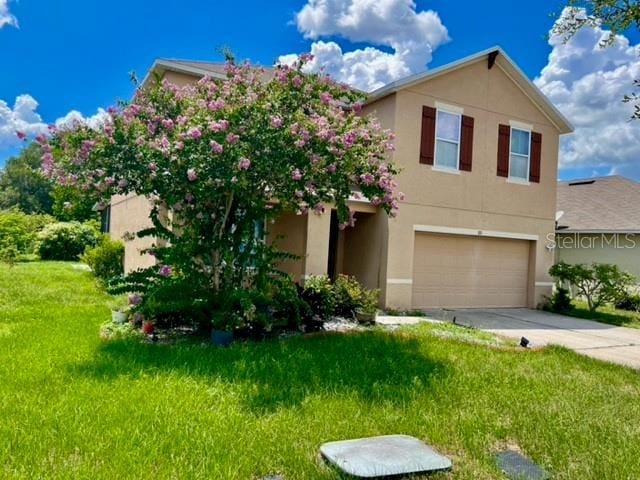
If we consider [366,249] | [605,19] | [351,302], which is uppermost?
[605,19]

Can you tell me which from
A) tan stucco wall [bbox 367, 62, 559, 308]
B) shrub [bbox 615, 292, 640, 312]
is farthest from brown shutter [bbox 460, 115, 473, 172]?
shrub [bbox 615, 292, 640, 312]

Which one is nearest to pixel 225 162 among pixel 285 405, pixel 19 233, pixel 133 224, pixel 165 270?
pixel 165 270

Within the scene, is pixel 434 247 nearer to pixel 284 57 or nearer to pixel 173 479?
pixel 284 57

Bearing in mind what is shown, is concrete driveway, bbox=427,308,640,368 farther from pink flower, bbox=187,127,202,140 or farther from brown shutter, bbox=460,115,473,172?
pink flower, bbox=187,127,202,140

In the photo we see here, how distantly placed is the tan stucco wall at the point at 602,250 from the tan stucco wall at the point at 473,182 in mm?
5000

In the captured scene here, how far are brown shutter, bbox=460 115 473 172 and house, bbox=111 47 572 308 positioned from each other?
3 centimetres

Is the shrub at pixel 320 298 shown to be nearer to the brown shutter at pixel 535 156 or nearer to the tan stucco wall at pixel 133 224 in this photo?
the tan stucco wall at pixel 133 224

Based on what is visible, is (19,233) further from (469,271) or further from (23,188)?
(23,188)

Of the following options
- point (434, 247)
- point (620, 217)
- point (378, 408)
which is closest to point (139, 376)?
point (378, 408)

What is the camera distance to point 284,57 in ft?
27.1

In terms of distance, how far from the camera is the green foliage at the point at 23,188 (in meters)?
57.6

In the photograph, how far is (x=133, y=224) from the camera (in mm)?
15414

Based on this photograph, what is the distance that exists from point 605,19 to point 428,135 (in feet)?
25.0

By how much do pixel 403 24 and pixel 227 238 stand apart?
10.0 m
